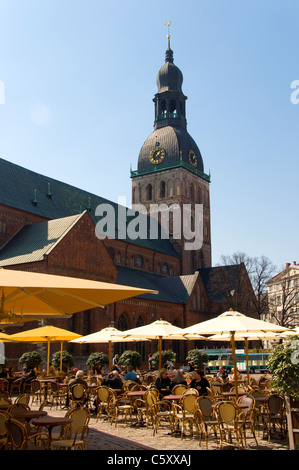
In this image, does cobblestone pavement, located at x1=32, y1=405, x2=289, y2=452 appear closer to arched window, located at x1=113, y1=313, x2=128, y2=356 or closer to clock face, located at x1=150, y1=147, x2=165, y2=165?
arched window, located at x1=113, y1=313, x2=128, y2=356

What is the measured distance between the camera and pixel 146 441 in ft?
36.0

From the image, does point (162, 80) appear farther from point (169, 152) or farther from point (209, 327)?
point (209, 327)

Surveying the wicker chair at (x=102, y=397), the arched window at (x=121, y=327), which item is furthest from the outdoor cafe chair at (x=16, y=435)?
the arched window at (x=121, y=327)

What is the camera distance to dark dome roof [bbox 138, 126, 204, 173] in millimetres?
66856

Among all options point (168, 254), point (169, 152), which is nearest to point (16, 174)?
point (168, 254)

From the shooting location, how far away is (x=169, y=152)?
67500 millimetres

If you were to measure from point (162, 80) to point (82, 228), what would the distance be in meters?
40.6

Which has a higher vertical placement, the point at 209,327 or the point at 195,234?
the point at 195,234

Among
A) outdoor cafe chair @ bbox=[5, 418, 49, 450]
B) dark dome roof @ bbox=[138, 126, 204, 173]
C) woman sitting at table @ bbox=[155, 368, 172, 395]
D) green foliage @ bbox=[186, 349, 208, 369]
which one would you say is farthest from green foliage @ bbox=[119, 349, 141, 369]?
dark dome roof @ bbox=[138, 126, 204, 173]

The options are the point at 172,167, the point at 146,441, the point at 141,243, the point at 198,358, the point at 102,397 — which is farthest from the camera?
the point at 172,167

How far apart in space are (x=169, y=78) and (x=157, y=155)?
36.2ft

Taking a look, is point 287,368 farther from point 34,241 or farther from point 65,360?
point 34,241

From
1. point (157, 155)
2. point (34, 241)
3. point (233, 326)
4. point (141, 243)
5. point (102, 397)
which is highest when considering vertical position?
point (157, 155)

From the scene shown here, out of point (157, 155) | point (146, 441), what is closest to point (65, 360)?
point (146, 441)
